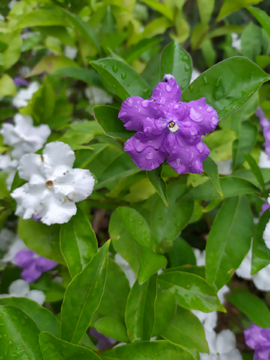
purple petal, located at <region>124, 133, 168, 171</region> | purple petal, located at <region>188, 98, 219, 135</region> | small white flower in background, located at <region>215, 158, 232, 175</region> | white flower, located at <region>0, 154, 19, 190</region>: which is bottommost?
white flower, located at <region>0, 154, 19, 190</region>

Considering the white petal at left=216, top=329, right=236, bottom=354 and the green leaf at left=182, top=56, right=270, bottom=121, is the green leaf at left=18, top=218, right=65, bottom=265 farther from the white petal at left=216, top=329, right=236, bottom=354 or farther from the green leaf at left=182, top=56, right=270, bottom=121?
the white petal at left=216, top=329, right=236, bottom=354

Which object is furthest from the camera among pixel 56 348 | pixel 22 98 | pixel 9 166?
pixel 22 98

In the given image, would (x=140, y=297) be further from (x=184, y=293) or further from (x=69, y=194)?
(x=69, y=194)

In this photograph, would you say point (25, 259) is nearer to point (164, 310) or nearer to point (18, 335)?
point (18, 335)

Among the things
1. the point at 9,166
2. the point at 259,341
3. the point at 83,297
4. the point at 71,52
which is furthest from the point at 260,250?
the point at 71,52

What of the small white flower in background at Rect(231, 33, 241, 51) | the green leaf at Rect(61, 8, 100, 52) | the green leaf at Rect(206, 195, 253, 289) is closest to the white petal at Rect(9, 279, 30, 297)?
the green leaf at Rect(206, 195, 253, 289)

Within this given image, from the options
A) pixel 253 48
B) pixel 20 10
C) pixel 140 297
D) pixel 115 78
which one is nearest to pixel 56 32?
pixel 20 10
